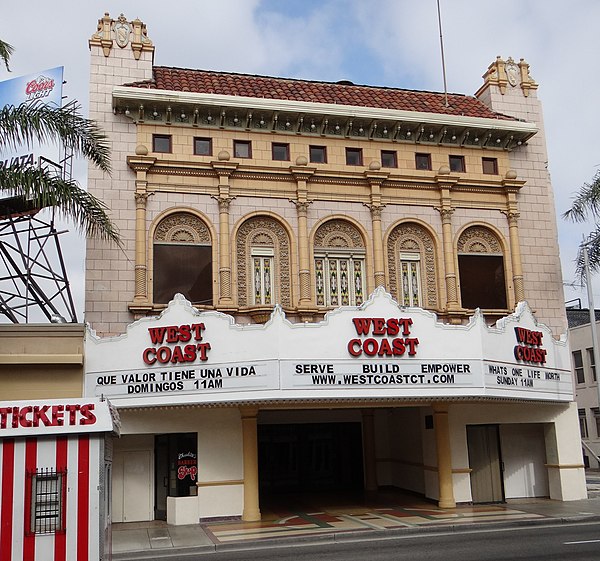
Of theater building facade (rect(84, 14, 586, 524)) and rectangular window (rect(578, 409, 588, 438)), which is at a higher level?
theater building facade (rect(84, 14, 586, 524))

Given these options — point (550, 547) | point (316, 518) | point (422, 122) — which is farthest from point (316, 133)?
point (550, 547)

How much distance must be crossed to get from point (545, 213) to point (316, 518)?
1313 cm

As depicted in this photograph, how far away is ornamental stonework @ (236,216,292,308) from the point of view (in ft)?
74.8

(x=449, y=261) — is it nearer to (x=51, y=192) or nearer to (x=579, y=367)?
(x=51, y=192)

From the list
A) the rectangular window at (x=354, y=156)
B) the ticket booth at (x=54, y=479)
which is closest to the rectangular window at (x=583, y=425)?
the rectangular window at (x=354, y=156)

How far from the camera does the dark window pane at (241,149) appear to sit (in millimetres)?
23594

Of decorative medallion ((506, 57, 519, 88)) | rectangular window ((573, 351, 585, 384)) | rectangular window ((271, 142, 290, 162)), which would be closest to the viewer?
rectangular window ((271, 142, 290, 162))

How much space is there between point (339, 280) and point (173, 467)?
7617mm

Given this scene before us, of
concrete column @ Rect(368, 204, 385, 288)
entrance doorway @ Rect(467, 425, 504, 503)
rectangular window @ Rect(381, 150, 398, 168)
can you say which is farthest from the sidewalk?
rectangular window @ Rect(381, 150, 398, 168)

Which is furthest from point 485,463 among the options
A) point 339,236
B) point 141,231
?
point 141,231

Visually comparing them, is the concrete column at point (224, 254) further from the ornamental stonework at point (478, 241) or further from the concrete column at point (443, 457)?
the ornamental stonework at point (478, 241)

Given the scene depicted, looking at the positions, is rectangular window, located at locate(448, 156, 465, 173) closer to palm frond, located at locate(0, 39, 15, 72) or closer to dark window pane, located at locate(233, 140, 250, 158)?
dark window pane, located at locate(233, 140, 250, 158)

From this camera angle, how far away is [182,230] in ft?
74.4

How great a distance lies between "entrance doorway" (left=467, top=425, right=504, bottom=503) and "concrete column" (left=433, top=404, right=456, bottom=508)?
5.74 feet
